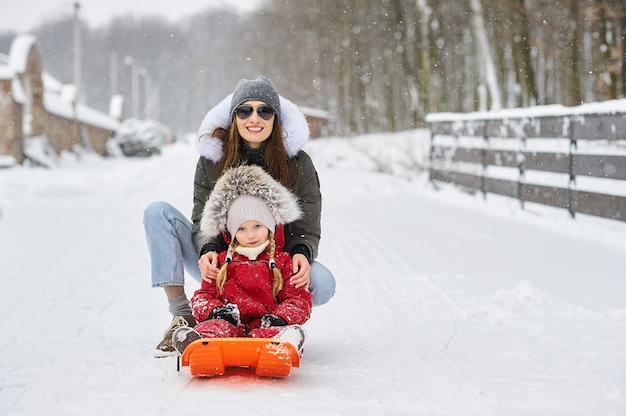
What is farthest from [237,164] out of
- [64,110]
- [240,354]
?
[64,110]

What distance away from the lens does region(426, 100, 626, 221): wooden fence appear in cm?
836

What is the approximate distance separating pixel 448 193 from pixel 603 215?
4.93 meters

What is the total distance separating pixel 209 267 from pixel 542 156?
24.4ft

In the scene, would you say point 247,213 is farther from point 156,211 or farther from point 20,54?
point 20,54

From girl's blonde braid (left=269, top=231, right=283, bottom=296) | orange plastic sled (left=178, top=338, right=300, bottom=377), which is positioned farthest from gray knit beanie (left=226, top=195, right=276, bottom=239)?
orange plastic sled (left=178, top=338, right=300, bottom=377)

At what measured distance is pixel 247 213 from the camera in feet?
11.6

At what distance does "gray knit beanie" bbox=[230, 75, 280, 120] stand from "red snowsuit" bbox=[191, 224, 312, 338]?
0.72 meters

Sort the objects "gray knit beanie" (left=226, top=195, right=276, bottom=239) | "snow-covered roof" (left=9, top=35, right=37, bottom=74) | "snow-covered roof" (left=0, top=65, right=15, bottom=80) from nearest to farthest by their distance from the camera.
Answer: "gray knit beanie" (left=226, top=195, right=276, bottom=239)
"snow-covered roof" (left=0, top=65, right=15, bottom=80)
"snow-covered roof" (left=9, top=35, right=37, bottom=74)

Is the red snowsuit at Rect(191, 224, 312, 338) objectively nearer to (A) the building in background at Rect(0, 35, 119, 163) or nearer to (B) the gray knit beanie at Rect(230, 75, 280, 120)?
(B) the gray knit beanie at Rect(230, 75, 280, 120)

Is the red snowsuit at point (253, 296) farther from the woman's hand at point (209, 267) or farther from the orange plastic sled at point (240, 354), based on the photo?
the orange plastic sled at point (240, 354)

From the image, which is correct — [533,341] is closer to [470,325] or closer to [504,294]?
[470,325]

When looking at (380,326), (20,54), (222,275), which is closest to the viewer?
(222,275)

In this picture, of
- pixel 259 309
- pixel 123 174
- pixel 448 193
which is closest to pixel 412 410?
pixel 259 309

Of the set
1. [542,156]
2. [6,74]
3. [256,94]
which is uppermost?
[6,74]
